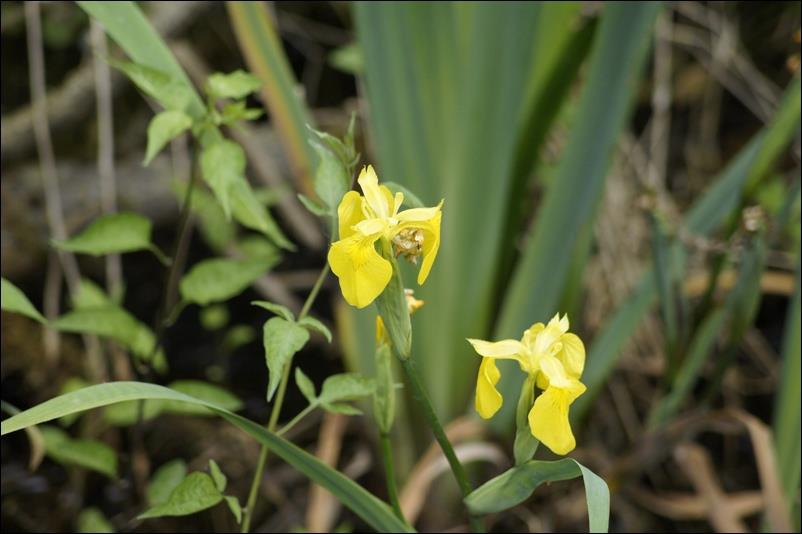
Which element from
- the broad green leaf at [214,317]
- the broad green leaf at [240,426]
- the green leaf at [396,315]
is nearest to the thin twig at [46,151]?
the broad green leaf at [214,317]

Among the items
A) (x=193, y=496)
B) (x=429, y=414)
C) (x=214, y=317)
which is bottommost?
(x=214, y=317)

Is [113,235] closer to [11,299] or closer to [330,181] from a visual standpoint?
[11,299]

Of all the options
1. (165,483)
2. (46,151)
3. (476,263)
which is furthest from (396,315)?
(46,151)

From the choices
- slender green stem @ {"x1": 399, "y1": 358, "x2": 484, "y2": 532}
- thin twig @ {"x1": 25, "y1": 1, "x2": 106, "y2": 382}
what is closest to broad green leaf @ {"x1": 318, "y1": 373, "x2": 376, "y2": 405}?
slender green stem @ {"x1": 399, "y1": 358, "x2": 484, "y2": 532}

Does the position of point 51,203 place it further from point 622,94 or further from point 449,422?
point 622,94

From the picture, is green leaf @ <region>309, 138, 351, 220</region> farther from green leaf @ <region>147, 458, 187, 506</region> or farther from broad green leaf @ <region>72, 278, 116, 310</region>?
broad green leaf @ <region>72, 278, 116, 310</region>

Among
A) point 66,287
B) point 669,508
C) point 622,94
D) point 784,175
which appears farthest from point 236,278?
point 784,175
